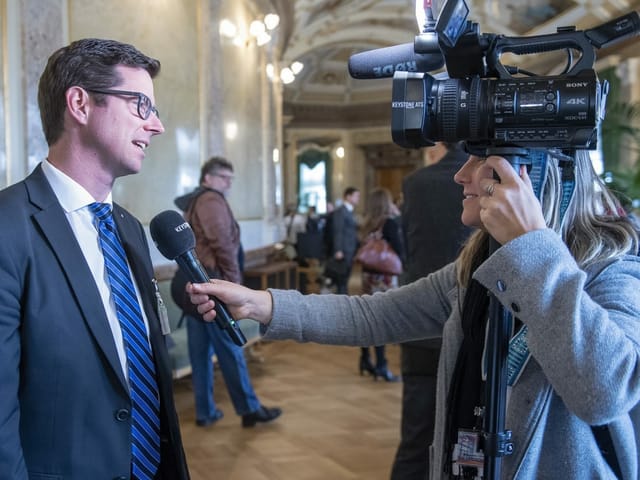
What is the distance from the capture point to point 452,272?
1510 mm

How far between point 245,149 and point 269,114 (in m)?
1.83

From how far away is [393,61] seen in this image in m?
1.24

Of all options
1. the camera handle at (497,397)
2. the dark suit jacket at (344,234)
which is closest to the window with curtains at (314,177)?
the dark suit jacket at (344,234)

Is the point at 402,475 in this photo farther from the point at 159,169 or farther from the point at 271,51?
the point at 271,51

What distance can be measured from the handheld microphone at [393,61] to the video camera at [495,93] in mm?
37

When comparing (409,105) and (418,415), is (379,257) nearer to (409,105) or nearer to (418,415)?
(418,415)

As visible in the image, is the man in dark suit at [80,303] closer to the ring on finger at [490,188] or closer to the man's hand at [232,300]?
the man's hand at [232,300]

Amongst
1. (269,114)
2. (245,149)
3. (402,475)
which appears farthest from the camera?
(269,114)

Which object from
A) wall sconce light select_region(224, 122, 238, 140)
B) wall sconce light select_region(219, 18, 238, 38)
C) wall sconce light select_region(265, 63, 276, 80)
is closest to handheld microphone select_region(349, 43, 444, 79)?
wall sconce light select_region(219, 18, 238, 38)

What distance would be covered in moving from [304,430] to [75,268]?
299 cm

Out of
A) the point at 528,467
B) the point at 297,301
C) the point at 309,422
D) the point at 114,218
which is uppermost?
the point at 114,218

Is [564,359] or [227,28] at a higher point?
[227,28]

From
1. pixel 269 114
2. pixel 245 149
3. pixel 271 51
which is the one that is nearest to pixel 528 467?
pixel 245 149

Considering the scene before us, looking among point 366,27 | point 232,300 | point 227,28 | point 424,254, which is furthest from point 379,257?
point 366,27
